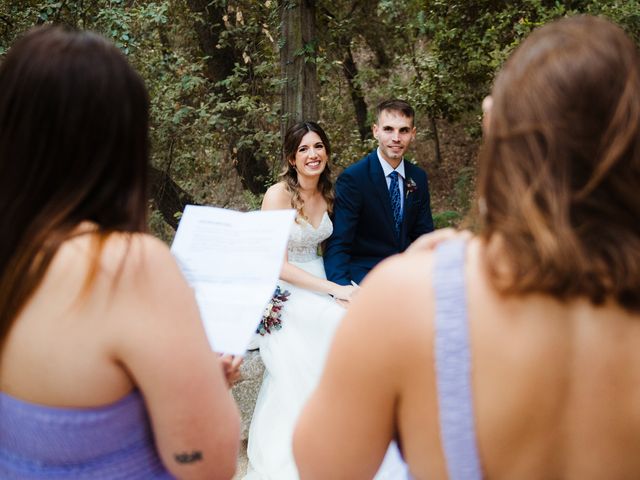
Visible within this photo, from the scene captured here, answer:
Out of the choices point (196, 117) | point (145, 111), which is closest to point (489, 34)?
point (196, 117)

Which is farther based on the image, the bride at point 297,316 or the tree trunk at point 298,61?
the tree trunk at point 298,61

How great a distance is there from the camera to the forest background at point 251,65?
5.81 meters

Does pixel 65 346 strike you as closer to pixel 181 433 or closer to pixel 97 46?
Answer: pixel 181 433

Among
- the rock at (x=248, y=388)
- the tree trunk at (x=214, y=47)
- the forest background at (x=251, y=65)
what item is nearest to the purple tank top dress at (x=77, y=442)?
the rock at (x=248, y=388)

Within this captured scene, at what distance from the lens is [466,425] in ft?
3.45

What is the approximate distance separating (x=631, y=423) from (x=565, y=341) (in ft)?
0.67

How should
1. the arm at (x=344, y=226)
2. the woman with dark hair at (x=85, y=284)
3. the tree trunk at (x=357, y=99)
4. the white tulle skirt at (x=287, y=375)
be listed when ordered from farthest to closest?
the tree trunk at (x=357, y=99) → the arm at (x=344, y=226) → the white tulle skirt at (x=287, y=375) → the woman with dark hair at (x=85, y=284)

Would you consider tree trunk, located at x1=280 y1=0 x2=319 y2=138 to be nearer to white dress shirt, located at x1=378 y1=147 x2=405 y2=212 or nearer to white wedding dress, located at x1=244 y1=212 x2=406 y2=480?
white dress shirt, located at x1=378 y1=147 x2=405 y2=212

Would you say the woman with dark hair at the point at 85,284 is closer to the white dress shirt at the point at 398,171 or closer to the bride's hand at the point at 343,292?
the bride's hand at the point at 343,292

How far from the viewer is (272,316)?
13.3 feet

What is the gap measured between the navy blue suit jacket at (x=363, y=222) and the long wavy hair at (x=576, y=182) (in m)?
3.28

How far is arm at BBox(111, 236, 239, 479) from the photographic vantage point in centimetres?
119

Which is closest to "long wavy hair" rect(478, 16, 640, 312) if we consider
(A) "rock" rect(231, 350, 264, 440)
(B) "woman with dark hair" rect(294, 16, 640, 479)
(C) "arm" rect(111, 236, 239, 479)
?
(B) "woman with dark hair" rect(294, 16, 640, 479)

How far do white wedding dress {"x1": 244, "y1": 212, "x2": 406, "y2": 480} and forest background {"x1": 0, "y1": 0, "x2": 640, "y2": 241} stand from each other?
2.54 m
